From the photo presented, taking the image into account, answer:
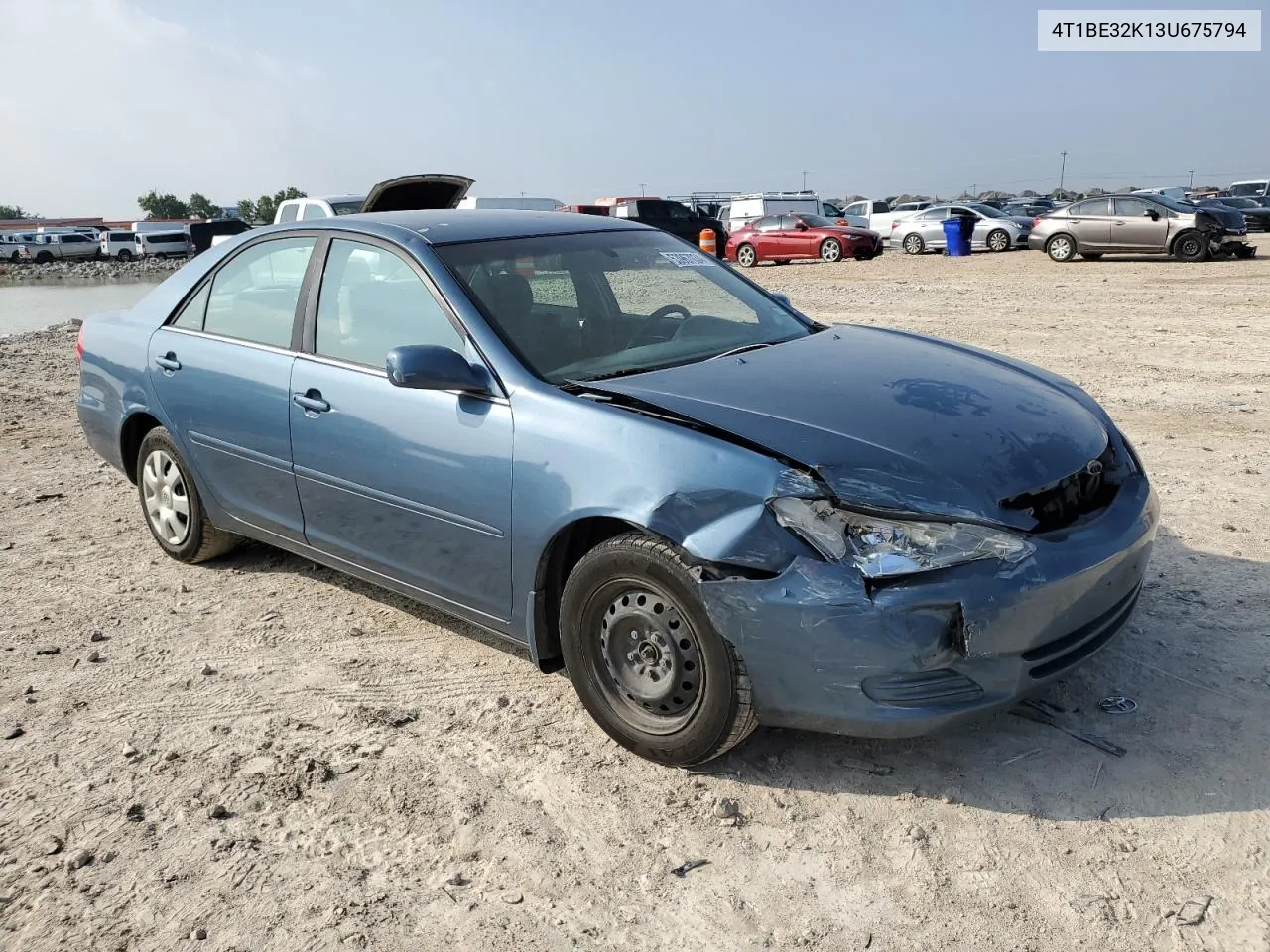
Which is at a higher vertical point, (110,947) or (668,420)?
(668,420)

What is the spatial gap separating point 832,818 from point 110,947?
6.27 ft

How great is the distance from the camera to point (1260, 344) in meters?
10.8

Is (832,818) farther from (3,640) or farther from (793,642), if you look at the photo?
(3,640)

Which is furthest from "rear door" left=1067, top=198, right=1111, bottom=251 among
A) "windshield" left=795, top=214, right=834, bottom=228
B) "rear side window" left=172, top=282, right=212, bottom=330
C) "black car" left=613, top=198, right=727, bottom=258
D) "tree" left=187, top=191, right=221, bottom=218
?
"tree" left=187, top=191, right=221, bottom=218

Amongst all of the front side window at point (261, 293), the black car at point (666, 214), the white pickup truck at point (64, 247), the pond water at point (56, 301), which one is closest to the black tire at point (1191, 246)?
the black car at point (666, 214)

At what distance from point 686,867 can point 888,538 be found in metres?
1.04

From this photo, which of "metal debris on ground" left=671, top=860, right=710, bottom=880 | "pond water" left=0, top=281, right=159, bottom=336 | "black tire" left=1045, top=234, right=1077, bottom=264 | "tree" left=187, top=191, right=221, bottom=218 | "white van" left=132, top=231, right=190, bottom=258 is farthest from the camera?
"tree" left=187, top=191, right=221, bottom=218

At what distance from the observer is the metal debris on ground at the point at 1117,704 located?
3.57 m

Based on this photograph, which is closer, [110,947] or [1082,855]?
[110,947]

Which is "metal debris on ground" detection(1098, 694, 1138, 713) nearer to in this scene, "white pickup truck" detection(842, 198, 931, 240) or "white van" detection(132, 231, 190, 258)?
"white pickup truck" detection(842, 198, 931, 240)

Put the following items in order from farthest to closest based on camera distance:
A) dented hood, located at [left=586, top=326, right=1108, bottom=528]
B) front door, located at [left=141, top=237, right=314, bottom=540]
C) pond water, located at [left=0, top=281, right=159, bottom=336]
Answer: pond water, located at [left=0, top=281, right=159, bottom=336] → front door, located at [left=141, top=237, right=314, bottom=540] → dented hood, located at [left=586, top=326, right=1108, bottom=528]

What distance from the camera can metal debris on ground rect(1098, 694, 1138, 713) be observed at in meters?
3.57

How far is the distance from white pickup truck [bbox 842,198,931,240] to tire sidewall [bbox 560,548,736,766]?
33.5m

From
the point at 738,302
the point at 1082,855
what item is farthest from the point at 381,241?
the point at 1082,855
